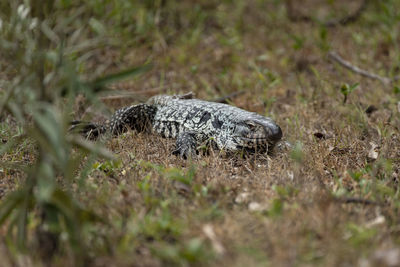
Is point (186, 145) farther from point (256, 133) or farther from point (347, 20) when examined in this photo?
point (347, 20)

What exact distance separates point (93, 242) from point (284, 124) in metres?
3.36

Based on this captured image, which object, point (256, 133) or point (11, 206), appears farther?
point (256, 133)

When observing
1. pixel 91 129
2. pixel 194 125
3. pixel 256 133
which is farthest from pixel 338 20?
pixel 91 129

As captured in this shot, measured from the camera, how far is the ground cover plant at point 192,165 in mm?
2576

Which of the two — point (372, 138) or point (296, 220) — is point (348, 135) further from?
point (296, 220)

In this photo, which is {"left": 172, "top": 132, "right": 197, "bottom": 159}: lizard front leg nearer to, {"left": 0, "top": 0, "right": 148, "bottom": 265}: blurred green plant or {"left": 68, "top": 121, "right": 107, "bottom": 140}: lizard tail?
{"left": 68, "top": 121, "right": 107, "bottom": 140}: lizard tail

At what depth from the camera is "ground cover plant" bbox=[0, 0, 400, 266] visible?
2576 mm

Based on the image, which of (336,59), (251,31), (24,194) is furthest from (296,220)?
(251,31)

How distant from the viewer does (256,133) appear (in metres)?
4.46

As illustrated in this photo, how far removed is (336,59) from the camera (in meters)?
7.56

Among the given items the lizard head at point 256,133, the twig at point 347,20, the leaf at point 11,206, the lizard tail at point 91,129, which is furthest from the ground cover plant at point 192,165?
the twig at point 347,20

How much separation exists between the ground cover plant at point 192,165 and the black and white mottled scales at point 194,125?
210mm

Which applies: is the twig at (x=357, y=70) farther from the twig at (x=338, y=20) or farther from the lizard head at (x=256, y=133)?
the lizard head at (x=256, y=133)

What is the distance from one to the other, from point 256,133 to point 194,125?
0.94 m
